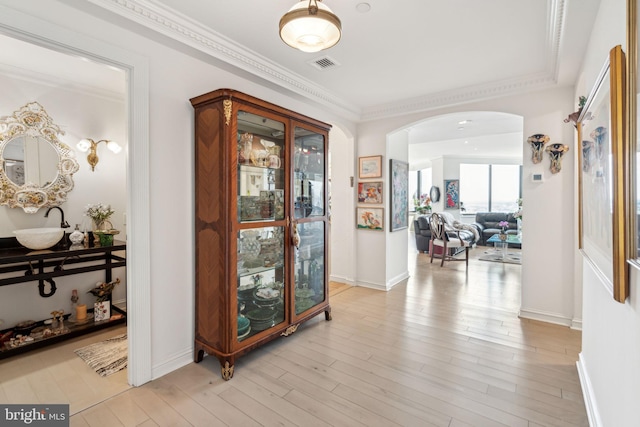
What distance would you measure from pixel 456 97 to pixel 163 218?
3.66 m


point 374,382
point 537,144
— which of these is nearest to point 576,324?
point 537,144

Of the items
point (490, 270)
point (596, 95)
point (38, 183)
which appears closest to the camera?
point (596, 95)

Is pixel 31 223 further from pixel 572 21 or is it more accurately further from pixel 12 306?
pixel 572 21

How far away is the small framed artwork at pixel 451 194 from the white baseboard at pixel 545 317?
267 inches

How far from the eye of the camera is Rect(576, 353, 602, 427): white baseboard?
170cm

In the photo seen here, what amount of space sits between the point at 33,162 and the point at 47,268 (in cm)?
113

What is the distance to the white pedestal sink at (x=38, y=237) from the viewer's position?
9.12 feet

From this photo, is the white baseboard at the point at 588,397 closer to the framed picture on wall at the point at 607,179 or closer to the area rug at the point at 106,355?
the framed picture on wall at the point at 607,179

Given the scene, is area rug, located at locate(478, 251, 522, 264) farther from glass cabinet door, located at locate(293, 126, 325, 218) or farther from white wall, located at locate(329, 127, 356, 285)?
glass cabinet door, located at locate(293, 126, 325, 218)

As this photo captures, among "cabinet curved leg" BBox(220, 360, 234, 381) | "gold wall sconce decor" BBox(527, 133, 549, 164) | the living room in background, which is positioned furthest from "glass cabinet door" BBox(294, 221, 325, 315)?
the living room in background

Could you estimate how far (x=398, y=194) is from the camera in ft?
16.2

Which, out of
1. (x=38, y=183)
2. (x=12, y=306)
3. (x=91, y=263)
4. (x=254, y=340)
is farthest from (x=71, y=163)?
(x=254, y=340)

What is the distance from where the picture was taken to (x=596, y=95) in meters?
1.61

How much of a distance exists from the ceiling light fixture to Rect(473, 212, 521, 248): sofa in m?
8.52
